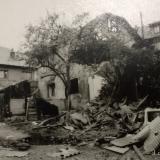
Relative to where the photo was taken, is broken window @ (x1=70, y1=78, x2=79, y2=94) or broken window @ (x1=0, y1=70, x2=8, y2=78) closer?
broken window @ (x1=70, y1=78, x2=79, y2=94)

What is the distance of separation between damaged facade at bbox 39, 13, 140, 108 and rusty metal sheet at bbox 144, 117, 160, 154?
30.4 ft

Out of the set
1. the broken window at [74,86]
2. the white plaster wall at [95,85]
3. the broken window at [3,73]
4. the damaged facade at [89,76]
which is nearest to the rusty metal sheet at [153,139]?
the damaged facade at [89,76]

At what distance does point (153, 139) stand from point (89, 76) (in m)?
10.6

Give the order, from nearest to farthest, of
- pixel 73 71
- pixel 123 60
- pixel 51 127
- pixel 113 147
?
1. pixel 113 147
2. pixel 51 127
3. pixel 123 60
4. pixel 73 71

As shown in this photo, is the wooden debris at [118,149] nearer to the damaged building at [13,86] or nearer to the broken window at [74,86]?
the damaged building at [13,86]

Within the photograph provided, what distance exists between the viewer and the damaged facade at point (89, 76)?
17.8m

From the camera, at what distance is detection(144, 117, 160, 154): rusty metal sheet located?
8.18m

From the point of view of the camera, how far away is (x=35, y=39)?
18484mm

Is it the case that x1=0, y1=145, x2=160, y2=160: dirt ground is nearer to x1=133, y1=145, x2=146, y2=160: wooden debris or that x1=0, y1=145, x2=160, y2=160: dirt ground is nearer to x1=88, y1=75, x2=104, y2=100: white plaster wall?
x1=133, y1=145, x2=146, y2=160: wooden debris

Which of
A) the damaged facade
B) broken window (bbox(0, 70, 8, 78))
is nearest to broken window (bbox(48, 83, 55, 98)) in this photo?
the damaged facade

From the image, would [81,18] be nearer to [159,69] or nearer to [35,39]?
[35,39]

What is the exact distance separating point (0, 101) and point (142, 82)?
13.3 metres

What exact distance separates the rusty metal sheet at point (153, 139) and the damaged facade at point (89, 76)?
364 inches

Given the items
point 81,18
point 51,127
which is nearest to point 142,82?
point 81,18
